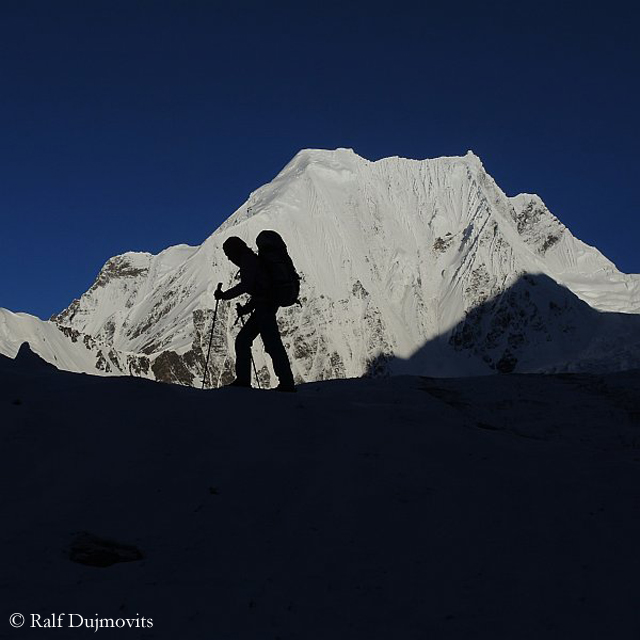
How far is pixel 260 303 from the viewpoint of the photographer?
13070 mm

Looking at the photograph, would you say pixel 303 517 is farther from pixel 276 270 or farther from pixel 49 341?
pixel 49 341

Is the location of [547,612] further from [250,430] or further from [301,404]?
[301,404]

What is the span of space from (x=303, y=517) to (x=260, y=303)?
6026mm

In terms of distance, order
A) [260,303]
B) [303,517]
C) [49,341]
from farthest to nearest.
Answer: [49,341]
[260,303]
[303,517]

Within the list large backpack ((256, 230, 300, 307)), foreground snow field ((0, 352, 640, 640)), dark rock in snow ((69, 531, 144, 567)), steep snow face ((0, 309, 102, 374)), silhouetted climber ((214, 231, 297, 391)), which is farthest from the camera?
steep snow face ((0, 309, 102, 374))

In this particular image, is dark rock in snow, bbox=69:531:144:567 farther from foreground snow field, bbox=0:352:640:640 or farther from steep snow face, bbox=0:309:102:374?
steep snow face, bbox=0:309:102:374

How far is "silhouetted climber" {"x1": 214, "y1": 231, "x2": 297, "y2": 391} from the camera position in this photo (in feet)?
42.5

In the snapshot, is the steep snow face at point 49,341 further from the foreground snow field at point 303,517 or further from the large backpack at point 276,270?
the foreground snow field at point 303,517

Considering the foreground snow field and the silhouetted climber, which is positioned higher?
the silhouetted climber

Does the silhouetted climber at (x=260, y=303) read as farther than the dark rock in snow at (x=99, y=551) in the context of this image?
Yes

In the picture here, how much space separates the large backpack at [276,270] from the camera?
516 inches

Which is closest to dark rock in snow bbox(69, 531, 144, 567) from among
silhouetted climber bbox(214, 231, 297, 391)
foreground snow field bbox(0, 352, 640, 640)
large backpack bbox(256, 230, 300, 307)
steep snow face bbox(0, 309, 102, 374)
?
foreground snow field bbox(0, 352, 640, 640)

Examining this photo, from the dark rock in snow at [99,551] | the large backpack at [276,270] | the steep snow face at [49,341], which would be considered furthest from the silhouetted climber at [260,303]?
the steep snow face at [49,341]

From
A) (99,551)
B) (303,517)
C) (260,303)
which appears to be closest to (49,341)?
(260,303)
